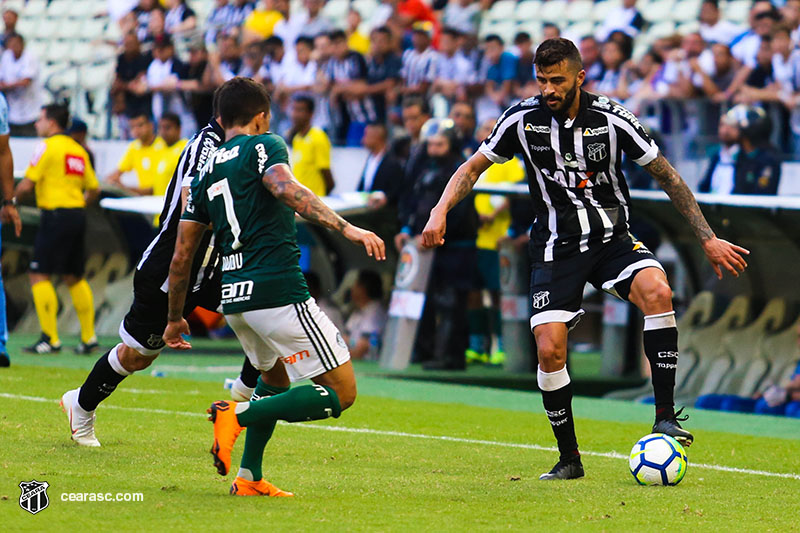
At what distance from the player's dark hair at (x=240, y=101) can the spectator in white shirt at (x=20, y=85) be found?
47.5 ft

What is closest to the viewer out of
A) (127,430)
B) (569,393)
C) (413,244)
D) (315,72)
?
(569,393)

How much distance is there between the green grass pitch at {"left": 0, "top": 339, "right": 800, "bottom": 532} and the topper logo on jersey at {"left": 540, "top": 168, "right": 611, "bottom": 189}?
1537 millimetres

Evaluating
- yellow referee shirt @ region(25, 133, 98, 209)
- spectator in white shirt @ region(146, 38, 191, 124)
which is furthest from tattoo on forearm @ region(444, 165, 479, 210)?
spectator in white shirt @ region(146, 38, 191, 124)

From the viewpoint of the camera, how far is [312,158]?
15.2 meters

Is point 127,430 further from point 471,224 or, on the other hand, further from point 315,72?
point 315,72

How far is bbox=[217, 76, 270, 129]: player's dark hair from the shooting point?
20.1 ft

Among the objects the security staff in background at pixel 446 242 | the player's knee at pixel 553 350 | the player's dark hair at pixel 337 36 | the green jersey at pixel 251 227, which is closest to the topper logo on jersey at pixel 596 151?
the player's knee at pixel 553 350

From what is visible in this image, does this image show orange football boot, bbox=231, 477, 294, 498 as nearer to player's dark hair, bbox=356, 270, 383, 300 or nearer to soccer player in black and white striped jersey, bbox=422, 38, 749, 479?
soccer player in black and white striped jersey, bbox=422, 38, 749, 479

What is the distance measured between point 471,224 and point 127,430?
6100 mm

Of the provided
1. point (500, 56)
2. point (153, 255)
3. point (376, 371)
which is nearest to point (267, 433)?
point (153, 255)

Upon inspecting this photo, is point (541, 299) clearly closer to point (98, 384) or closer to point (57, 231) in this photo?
point (98, 384)

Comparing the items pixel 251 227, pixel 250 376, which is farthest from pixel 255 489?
pixel 250 376

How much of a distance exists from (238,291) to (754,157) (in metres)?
7.84

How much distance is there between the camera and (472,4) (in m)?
17.7
